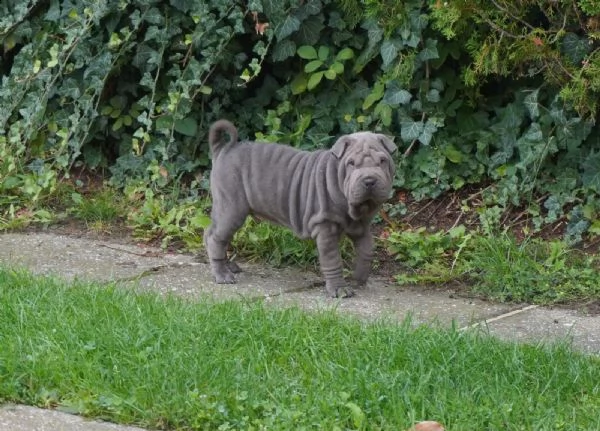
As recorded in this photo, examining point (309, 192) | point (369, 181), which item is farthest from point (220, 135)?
point (369, 181)

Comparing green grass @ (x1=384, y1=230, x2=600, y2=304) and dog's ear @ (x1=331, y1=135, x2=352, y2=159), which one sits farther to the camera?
green grass @ (x1=384, y1=230, x2=600, y2=304)

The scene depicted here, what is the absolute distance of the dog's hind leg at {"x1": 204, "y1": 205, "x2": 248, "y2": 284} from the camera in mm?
6516

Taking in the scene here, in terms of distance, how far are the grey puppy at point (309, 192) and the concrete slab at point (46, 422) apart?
2133mm

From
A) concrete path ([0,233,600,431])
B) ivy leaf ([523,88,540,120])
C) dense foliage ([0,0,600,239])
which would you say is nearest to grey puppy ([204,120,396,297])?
concrete path ([0,233,600,431])

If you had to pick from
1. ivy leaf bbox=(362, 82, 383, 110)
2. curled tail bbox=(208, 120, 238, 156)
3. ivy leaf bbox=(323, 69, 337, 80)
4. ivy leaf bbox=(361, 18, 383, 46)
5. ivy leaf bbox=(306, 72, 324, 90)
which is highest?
ivy leaf bbox=(361, 18, 383, 46)

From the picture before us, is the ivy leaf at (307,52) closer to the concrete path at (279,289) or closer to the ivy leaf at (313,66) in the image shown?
the ivy leaf at (313,66)

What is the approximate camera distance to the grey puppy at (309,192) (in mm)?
Answer: 6039

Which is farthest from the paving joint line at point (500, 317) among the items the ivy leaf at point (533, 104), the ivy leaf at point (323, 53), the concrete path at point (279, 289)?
the ivy leaf at point (323, 53)

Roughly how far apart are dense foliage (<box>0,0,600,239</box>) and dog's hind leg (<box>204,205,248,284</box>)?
113cm

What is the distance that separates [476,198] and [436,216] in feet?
0.96

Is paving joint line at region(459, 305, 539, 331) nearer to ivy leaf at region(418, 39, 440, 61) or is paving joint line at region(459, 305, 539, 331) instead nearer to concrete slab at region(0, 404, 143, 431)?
concrete slab at region(0, 404, 143, 431)

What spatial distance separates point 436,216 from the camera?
7.60 meters

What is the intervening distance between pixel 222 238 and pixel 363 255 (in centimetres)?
80

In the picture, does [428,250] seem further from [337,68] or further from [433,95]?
[337,68]
